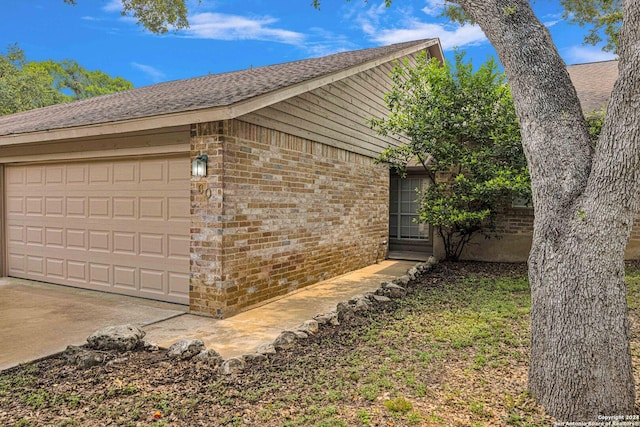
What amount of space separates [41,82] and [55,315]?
2363 cm

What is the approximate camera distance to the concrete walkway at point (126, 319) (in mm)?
4230

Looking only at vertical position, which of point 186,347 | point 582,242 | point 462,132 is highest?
point 462,132

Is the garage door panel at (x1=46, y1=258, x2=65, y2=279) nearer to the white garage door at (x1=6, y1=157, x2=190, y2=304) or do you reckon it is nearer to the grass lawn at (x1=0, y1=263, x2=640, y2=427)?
the white garage door at (x1=6, y1=157, x2=190, y2=304)

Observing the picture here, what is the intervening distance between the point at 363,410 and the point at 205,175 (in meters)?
3.39

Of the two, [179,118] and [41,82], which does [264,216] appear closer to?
[179,118]

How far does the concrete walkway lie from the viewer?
4.23 m

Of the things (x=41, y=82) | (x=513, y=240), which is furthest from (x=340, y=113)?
(x=41, y=82)

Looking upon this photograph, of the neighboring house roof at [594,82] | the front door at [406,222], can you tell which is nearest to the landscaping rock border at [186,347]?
the front door at [406,222]

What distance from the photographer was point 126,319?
16.9 feet

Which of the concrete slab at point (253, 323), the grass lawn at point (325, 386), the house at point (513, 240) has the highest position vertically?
the house at point (513, 240)

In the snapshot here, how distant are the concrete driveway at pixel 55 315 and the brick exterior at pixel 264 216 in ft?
2.88

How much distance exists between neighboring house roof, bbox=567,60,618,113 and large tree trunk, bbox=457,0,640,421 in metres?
7.93

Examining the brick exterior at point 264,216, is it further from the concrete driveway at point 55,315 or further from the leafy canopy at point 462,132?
the leafy canopy at point 462,132

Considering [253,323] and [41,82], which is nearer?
[253,323]
